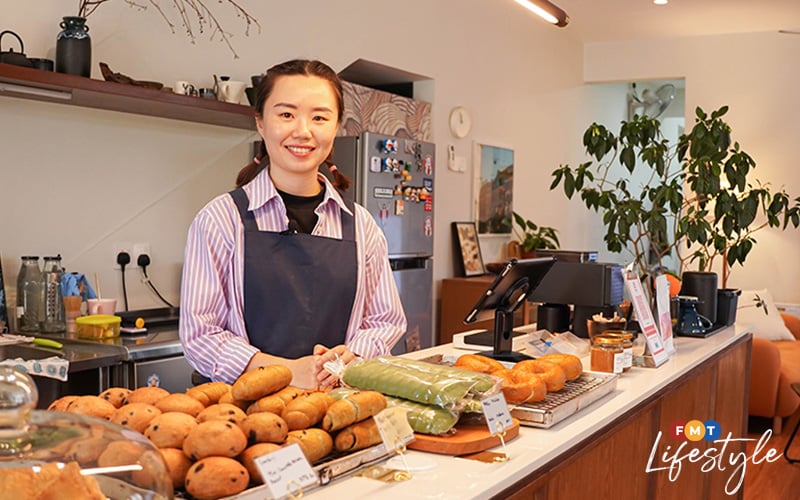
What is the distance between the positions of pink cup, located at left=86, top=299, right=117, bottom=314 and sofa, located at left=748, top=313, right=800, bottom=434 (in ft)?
13.0

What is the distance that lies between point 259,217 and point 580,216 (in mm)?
7126

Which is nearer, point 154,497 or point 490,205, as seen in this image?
point 154,497

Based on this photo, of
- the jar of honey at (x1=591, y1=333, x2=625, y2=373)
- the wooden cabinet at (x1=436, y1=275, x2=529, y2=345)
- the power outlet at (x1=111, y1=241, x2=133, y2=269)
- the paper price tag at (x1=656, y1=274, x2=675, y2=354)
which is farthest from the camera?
the wooden cabinet at (x1=436, y1=275, x2=529, y2=345)

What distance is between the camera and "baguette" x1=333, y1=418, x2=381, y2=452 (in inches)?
54.8

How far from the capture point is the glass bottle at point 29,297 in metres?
3.42

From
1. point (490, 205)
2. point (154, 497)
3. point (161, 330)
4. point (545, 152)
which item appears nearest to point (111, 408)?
point (154, 497)

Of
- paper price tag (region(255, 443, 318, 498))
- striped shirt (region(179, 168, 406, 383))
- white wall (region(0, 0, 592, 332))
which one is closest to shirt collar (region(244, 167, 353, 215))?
striped shirt (region(179, 168, 406, 383))

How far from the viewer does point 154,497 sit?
1.01 meters

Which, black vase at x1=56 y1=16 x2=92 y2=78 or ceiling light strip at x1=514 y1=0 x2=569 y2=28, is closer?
ceiling light strip at x1=514 y1=0 x2=569 y2=28

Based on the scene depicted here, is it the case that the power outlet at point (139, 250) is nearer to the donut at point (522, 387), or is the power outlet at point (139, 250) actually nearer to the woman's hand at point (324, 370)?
the woman's hand at point (324, 370)

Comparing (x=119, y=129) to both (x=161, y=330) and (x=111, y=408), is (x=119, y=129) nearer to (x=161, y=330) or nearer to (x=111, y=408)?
(x=161, y=330)

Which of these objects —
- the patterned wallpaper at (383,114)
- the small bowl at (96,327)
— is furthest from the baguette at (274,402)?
the patterned wallpaper at (383,114)

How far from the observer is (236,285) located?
82.0 inches

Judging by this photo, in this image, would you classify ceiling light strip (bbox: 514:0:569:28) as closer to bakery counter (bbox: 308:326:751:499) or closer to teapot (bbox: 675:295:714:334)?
teapot (bbox: 675:295:714:334)
